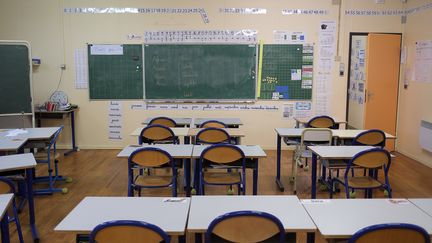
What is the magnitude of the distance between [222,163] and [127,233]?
6.40ft

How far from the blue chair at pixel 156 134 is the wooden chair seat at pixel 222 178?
0.99m

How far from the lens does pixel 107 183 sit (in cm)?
522

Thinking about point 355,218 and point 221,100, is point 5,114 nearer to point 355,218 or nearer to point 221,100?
point 221,100

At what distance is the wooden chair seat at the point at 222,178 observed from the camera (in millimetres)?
3869

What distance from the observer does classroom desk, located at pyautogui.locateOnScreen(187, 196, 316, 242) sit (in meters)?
2.13

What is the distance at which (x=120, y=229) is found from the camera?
1.93m

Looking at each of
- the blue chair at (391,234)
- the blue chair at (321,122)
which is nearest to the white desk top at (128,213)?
the blue chair at (391,234)

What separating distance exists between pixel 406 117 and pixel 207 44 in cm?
375

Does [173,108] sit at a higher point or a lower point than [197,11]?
lower

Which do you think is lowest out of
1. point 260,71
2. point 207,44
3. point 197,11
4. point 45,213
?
point 45,213

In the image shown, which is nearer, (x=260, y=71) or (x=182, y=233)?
(x=182, y=233)

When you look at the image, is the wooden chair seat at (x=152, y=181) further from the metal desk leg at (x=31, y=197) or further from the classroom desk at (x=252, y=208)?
the classroom desk at (x=252, y=208)

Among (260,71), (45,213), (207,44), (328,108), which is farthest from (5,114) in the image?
(328,108)

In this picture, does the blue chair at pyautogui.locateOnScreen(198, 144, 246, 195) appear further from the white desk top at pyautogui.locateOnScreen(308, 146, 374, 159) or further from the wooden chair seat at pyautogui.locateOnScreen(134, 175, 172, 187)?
the white desk top at pyautogui.locateOnScreen(308, 146, 374, 159)
